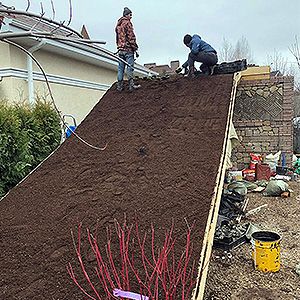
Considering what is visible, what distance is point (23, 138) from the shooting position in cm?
557

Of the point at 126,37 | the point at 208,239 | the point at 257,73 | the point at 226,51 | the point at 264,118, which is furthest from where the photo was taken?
the point at 226,51

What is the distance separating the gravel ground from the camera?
136 inches

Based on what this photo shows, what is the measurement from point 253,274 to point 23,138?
394 cm

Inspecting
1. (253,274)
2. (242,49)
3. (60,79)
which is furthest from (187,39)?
(242,49)

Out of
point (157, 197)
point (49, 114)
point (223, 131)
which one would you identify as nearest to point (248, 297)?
point (157, 197)

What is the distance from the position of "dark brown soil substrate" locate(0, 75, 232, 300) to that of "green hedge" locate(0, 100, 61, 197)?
50 cm

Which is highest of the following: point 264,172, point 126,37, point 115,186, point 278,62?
point 278,62

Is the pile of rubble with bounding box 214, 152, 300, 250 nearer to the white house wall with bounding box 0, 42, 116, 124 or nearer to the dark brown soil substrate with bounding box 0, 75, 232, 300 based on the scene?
the dark brown soil substrate with bounding box 0, 75, 232, 300

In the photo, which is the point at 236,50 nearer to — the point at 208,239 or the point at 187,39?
the point at 187,39

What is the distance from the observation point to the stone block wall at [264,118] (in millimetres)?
9562

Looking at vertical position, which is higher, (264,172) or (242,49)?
(242,49)

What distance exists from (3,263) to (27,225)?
68 centimetres

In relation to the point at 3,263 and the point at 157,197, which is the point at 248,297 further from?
the point at 3,263

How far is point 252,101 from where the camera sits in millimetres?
9891
